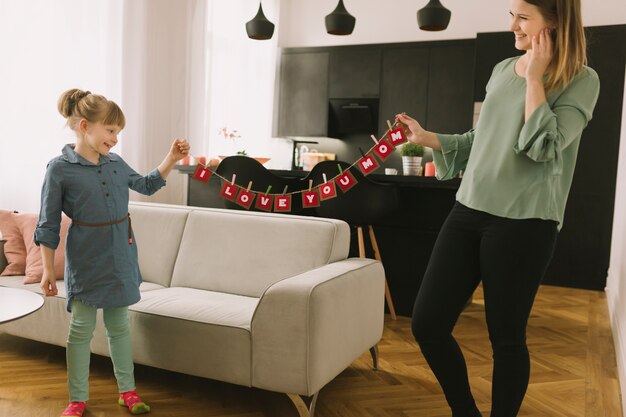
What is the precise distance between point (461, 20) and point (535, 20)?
4.68 m

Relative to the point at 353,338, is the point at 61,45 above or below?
above

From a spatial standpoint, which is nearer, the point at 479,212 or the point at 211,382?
the point at 479,212

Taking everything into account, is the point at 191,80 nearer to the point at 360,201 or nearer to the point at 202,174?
Result: the point at 360,201

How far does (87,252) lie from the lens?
208cm

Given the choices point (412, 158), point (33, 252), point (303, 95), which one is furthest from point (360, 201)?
point (303, 95)

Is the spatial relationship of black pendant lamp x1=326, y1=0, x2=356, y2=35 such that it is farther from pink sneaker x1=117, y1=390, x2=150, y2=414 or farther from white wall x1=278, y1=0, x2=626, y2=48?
pink sneaker x1=117, y1=390, x2=150, y2=414

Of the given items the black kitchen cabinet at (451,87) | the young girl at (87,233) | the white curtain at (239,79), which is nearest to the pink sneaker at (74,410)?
the young girl at (87,233)

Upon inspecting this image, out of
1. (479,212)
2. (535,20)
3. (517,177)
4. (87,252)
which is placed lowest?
(87,252)

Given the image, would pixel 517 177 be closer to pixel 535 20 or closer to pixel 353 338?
pixel 535 20

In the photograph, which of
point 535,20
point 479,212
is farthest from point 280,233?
point 535,20

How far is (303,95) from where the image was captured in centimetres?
645

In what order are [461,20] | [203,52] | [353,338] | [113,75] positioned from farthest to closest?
[461,20], [203,52], [113,75], [353,338]

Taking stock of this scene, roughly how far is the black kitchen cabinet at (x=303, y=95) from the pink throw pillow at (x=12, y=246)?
388 centimetres

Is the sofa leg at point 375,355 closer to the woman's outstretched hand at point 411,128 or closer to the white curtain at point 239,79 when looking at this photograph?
the woman's outstretched hand at point 411,128
